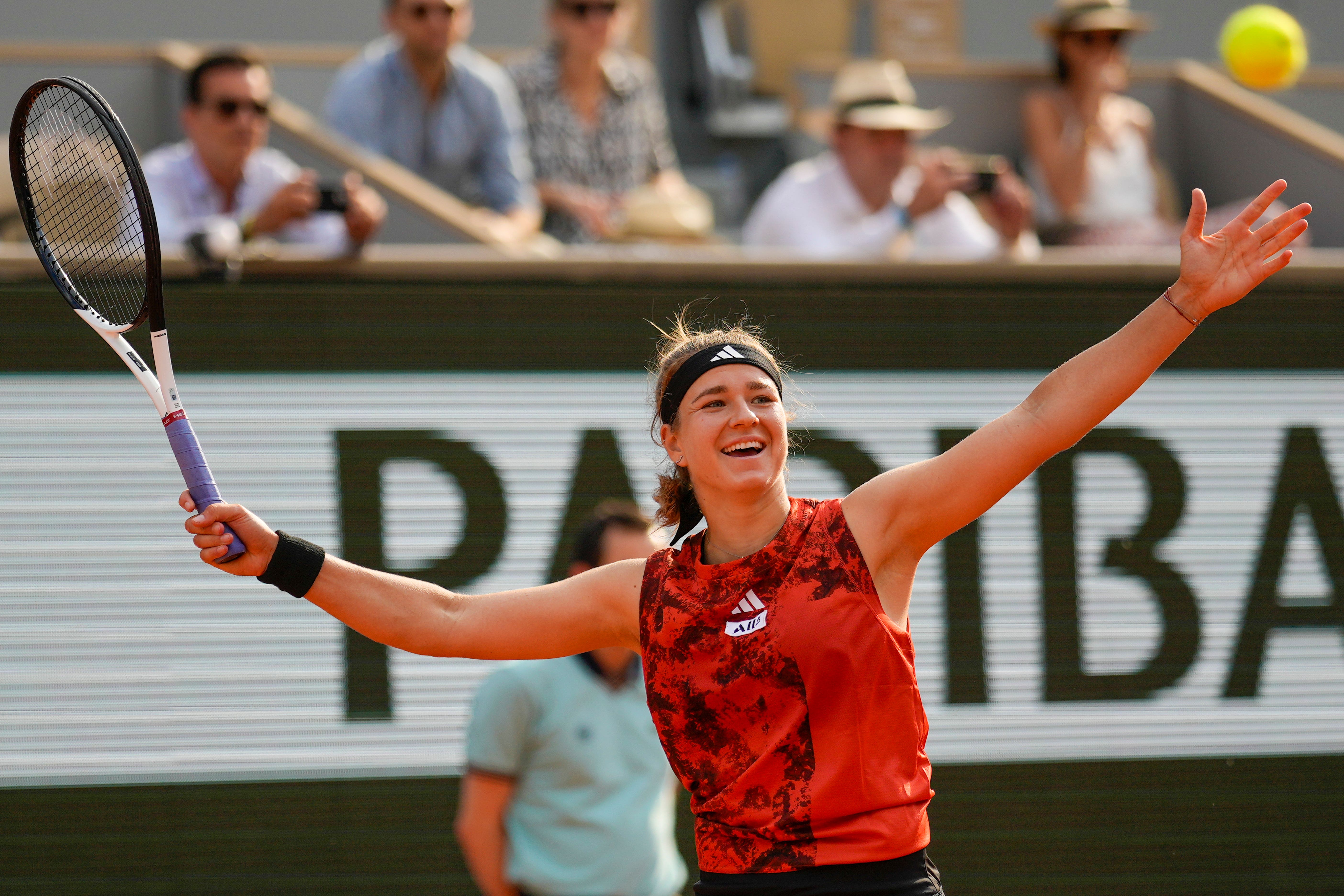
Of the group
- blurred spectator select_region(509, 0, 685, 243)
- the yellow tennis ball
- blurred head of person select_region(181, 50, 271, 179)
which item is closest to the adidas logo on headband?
blurred head of person select_region(181, 50, 271, 179)

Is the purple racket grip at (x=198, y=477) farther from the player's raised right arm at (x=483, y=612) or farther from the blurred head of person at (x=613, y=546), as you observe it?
the blurred head of person at (x=613, y=546)

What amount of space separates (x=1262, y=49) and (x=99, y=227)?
4815 mm

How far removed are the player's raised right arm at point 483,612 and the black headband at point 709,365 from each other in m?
0.30

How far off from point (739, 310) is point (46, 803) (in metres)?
2.39

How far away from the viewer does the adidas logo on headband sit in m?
2.57

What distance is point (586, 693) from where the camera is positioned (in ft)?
12.5

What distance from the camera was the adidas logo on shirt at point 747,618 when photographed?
2383mm

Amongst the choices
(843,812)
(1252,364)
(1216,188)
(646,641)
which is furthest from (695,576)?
(1216,188)

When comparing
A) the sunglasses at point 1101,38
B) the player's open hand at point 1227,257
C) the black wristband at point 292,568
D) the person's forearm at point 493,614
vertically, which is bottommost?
the person's forearm at point 493,614

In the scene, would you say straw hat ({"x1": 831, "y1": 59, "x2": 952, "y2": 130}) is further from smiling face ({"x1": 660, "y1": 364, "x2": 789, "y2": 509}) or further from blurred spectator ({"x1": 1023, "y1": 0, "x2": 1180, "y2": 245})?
smiling face ({"x1": 660, "y1": 364, "x2": 789, "y2": 509})

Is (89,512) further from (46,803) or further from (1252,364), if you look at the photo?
(1252,364)

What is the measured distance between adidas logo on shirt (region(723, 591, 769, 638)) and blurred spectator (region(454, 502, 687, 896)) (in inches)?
54.2

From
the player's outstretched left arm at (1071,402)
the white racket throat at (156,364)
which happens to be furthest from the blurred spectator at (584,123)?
the player's outstretched left arm at (1071,402)

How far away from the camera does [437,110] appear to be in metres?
5.97
